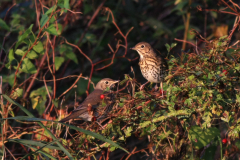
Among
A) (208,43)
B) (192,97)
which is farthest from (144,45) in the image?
(192,97)

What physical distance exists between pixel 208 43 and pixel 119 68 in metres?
4.24

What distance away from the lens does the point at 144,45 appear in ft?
15.1

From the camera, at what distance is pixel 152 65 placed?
418cm

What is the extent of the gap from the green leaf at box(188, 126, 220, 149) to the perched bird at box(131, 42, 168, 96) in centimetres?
113

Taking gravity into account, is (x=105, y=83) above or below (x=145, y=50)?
below

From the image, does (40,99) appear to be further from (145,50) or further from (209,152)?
(209,152)

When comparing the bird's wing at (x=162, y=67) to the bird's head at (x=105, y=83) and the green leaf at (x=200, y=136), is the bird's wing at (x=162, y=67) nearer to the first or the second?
the bird's head at (x=105, y=83)

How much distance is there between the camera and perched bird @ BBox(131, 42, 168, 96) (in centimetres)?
398

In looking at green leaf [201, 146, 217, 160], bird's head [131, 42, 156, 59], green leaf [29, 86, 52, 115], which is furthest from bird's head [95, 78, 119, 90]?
green leaf [201, 146, 217, 160]

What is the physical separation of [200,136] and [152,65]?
1.55 meters

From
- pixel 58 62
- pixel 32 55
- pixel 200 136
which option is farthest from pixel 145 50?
pixel 200 136

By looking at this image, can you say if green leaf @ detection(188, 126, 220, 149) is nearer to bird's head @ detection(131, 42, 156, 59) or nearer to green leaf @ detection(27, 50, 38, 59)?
bird's head @ detection(131, 42, 156, 59)

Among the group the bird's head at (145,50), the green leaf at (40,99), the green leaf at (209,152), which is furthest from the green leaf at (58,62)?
the green leaf at (209,152)

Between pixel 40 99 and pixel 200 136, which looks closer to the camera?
pixel 200 136
